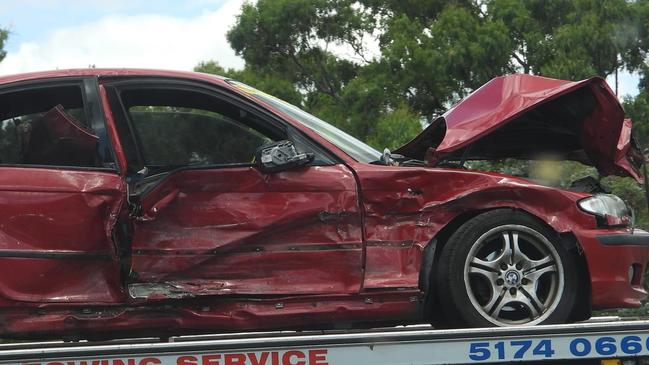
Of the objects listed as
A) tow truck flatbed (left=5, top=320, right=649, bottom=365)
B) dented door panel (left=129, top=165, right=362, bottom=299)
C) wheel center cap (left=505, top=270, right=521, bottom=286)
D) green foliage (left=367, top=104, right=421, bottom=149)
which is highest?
green foliage (left=367, top=104, right=421, bottom=149)

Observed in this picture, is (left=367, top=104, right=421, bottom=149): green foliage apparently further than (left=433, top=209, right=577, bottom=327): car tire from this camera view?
Yes

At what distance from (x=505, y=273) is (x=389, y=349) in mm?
884

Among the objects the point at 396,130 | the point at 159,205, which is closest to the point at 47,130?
the point at 159,205

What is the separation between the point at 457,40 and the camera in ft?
77.5

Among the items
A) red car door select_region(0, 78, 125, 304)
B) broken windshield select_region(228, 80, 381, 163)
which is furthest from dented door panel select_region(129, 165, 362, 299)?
broken windshield select_region(228, 80, 381, 163)

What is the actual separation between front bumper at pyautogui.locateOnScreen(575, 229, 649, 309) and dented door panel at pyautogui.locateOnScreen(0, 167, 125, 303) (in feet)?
7.45

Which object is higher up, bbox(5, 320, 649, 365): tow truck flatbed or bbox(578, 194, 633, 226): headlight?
bbox(578, 194, 633, 226): headlight

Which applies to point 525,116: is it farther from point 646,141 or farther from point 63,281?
point 646,141

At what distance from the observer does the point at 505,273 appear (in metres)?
3.83

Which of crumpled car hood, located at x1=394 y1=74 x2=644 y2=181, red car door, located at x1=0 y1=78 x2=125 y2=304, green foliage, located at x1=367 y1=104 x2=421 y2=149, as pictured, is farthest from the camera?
green foliage, located at x1=367 y1=104 x2=421 y2=149

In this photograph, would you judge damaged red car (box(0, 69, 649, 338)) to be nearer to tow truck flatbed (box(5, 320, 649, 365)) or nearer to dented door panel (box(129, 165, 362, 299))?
dented door panel (box(129, 165, 362, 299))

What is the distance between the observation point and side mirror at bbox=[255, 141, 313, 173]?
12.6ft

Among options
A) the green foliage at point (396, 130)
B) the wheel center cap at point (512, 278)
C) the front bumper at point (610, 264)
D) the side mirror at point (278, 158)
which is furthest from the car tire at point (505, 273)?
the green foliage at point (396, 130)

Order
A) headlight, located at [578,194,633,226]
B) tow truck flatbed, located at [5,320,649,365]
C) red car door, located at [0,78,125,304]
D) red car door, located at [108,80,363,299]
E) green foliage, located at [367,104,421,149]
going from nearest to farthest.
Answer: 1. tow truck flatbed, located at [5,320,649,365]
2. red car door, located at [0,78,125,304]
3. red car door, located at [108,80,363,299]
4. headlight, located at [578,194,633,226]
5. green foliage, located at [367,104,421,149]
